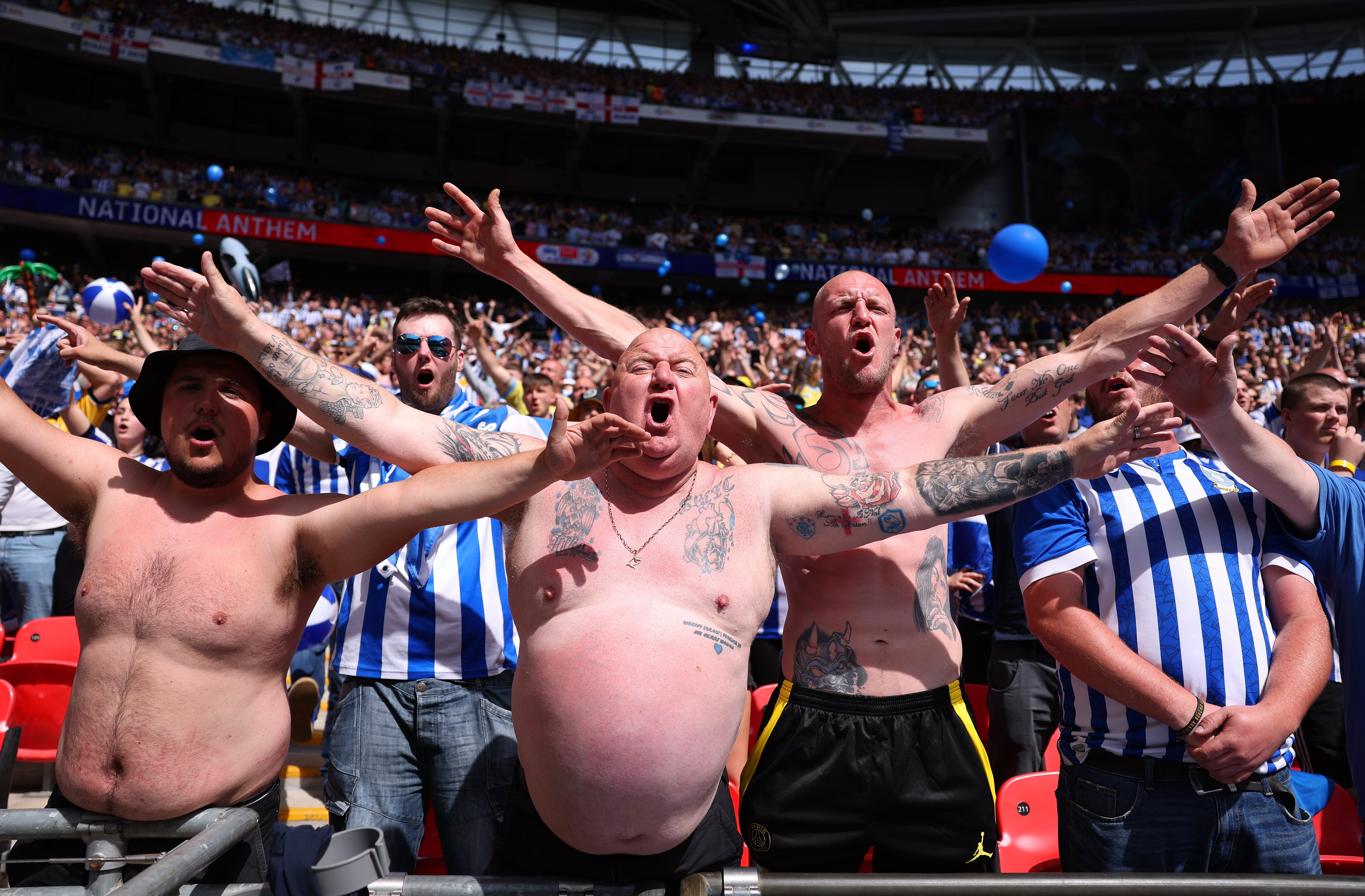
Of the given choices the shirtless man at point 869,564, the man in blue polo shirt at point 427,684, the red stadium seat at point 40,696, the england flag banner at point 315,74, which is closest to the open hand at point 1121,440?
the shirtless man at point 869,564

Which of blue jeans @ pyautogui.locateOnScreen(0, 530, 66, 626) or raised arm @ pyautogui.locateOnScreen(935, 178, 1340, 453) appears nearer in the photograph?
raised arm @ pyautogui.locateOnScreen(935, 178, 1340, 453)

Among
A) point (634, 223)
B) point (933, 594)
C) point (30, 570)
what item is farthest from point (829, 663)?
point (634, 223)

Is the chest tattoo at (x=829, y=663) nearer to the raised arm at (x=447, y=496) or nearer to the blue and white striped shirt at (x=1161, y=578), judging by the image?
the blue and white striped shirt at (x=1161, y=578)

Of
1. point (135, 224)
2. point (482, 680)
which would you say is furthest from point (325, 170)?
point (482, 680)

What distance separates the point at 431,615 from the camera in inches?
120

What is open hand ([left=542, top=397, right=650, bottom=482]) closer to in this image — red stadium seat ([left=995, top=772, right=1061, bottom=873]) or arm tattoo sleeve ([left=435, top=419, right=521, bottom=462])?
arm tattoo sleeve ([left=435, top=419, right=521, bottom=462])

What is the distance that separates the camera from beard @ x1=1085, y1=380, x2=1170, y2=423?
110 inches

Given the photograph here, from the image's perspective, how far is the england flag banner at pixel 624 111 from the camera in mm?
28406

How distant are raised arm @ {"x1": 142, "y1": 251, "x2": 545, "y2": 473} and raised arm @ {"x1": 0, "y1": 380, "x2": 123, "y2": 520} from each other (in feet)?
1.54

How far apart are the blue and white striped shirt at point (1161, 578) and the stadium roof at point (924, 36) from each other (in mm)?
33240

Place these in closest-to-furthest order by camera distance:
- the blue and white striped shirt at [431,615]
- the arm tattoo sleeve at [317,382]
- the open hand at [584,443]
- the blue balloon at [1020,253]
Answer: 1. the open hand at [584,443]
2. the arm tattoo sleeve at [317,382]
3. the blue and white striped shirt at [431,615]
4. the blue balloon at [1020,253]

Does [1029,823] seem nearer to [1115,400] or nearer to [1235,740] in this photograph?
[1235,740]

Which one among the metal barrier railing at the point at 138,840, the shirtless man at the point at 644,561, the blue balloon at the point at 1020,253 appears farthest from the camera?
the blue balloon at the point at 1020,253

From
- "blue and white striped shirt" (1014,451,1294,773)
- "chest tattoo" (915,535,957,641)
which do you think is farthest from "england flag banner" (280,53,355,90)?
"blue and white striped shirt" (1014,451,1294,773)
